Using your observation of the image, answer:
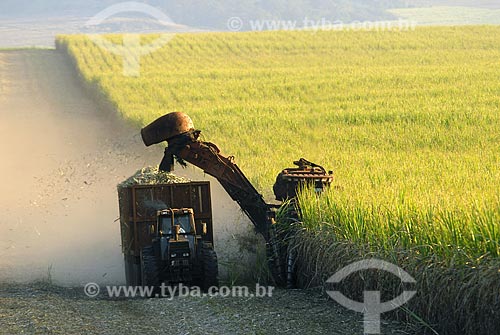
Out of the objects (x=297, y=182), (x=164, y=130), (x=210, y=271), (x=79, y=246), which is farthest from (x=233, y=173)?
(x=79, y=246)

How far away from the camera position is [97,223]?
1956 centimetres

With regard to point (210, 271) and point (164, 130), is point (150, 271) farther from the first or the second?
point (164, 130)

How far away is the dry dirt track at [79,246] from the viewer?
1068 centimetres

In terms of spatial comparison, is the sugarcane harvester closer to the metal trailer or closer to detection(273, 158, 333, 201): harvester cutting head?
detection(273, 158, 333, 201): harvester cutting head

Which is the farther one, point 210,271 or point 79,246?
point 79,246

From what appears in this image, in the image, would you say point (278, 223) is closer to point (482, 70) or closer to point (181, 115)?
point (181, 115)

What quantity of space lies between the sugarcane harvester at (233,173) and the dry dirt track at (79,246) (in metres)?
1.34

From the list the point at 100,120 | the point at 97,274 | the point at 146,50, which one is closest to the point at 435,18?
the point at 146,50

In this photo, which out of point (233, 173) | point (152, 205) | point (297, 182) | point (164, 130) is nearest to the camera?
point (164, 130)

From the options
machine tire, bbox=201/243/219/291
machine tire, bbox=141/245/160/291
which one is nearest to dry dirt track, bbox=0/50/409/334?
machine tire, bbox=141/245/160/291

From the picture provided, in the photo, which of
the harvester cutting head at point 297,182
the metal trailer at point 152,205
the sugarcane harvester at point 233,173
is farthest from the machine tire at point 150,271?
the harvester cutting head at point 297,182

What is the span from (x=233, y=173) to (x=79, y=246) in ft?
16.2

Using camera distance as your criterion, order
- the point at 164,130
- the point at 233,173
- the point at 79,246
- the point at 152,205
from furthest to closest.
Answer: the point at 79,246, the point at 233,173, the point at 152,205, the point at 164,130

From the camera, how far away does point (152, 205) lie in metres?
13.7
